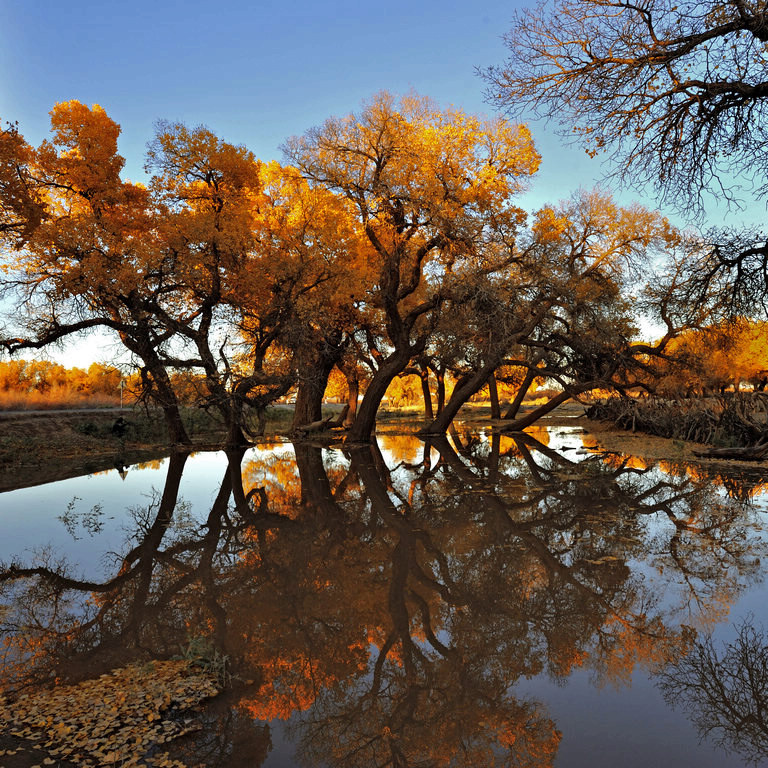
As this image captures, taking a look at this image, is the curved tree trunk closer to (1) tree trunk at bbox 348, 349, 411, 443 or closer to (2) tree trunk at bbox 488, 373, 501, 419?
(1) tree trunk at bbox 348, 349, 411, 443

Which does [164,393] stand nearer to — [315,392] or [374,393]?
[374,393]

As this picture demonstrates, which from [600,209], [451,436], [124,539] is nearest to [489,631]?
[124,539]

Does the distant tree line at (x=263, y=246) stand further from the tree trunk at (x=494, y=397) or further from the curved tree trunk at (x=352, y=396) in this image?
the tree trunk at (x=494, y=397)

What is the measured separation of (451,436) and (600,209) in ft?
39.0

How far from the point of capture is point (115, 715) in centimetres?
338

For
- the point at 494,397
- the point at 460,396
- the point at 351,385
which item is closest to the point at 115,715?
the point at 460,396

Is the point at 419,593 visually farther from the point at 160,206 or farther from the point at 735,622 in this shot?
the point at 160,206

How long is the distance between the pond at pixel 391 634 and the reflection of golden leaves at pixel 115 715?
0.05 feet

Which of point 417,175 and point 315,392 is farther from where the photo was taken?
point 315,392

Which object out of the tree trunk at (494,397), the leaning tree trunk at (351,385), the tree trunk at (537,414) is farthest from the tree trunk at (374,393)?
the tree trunk at (494,397)

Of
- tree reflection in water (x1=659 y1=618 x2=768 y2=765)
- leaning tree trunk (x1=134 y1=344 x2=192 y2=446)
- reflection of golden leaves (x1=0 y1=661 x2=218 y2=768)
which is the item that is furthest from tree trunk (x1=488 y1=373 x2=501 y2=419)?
reflection of golden leaves (x1=0 y1=661 x2=218 y2=768)

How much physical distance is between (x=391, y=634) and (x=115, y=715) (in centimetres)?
212

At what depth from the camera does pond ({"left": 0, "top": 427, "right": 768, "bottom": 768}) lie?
A: 3.21m

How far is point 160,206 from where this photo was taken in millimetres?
19344
